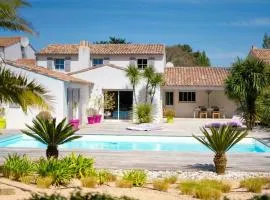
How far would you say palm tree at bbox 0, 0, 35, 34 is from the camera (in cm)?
1117

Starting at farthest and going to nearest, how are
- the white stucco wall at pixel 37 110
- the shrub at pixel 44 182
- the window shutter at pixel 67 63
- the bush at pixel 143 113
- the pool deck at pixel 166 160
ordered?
the window shutter at pixel 67 63
the bush at pixel 143 113
the white stucco wall at pixel 37 110
the pool deck at pixel 166 160
the shrub at pixel 44 182

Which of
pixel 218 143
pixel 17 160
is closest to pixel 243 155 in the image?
pixel 218 143

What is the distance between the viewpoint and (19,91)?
36.7 feet

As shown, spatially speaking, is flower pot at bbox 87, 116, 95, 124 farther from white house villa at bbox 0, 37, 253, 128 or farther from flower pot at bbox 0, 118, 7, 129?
flower pot at bbox 0, 118, 7, 129

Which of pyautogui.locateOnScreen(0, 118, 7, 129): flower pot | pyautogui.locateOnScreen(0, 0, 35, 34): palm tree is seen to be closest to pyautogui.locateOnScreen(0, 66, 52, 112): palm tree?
pyautogui.locateOnScreen(0, 0, 35, 34): palm tree

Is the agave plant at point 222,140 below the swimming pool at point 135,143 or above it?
above

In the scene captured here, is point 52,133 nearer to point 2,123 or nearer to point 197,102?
point 2,123

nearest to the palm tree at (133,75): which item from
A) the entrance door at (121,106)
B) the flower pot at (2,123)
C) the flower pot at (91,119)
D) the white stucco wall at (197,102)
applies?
the entrance door at (121,106)

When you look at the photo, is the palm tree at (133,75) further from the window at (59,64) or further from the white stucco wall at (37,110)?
the window at (59,64)

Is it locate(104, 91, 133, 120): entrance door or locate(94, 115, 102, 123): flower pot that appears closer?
locate(94, 115, 102, 123): flower pot

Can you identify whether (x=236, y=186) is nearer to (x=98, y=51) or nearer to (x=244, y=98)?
(x=244, y=98)

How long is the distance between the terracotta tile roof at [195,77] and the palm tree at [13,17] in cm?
2898

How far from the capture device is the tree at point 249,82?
95.4ft

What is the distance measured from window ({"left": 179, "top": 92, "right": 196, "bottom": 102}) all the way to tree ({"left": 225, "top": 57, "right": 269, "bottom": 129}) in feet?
42.3
